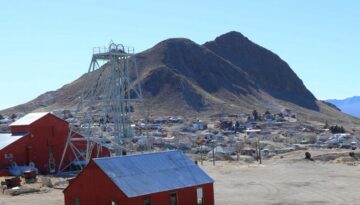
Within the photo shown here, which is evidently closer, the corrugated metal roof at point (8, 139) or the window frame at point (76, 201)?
the window frame at point (76, 201)

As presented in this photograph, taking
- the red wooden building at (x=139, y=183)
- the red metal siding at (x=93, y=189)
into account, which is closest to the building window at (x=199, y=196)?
the red wooden building at (x=139, y=183)

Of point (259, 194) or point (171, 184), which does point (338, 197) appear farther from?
point (171, 184)

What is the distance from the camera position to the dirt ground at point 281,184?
43.8 meters

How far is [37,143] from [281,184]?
78.2 ft

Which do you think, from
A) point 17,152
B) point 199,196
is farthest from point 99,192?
point 17,152

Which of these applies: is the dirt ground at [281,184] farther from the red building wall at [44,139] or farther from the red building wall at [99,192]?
the red building wall at [44,139]

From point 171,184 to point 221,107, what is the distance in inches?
5248

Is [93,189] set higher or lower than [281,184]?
higher

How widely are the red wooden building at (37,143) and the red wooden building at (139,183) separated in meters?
25.5

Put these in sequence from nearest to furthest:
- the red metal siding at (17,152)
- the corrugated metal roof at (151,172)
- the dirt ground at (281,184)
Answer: the corrugated metal roof at (151,172), the dirt ground at (281,184), the red metal siding at (17,152)

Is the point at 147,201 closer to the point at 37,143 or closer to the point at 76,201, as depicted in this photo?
the point at 76,201

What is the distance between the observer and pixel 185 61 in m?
198

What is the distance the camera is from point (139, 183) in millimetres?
33438

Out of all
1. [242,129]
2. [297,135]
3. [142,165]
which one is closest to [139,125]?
[242,129]
